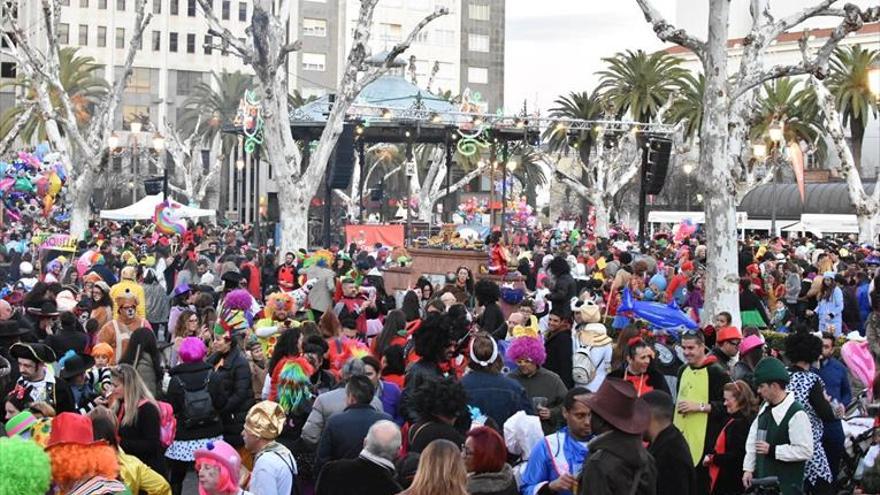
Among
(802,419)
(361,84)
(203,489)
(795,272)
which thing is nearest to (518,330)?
(802,419)

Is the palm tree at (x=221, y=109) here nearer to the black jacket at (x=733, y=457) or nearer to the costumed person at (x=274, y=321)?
the costumed person at (x=274, y=321)

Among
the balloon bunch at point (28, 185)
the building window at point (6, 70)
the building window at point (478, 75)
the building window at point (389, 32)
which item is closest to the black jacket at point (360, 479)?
the balloon bunch at point (28, 185)

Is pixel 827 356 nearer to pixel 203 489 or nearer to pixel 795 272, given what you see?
pixel 203 489

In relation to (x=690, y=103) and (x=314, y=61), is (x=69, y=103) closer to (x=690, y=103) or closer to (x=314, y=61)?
(x=690, y=103)

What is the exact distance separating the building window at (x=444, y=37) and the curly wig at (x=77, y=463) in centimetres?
10321

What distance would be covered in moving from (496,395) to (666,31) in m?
10.2

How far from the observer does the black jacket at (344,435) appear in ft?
26.8

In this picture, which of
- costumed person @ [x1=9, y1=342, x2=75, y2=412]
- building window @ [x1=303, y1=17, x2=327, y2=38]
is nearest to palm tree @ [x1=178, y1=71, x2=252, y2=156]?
building window @ [x1=303, y1=17, x2=327, y2=38]

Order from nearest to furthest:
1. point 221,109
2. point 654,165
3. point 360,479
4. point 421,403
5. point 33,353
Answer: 1. point 360,479
2. point 421,403
3. point 33,353
4. point 654,165
5. point 221,109

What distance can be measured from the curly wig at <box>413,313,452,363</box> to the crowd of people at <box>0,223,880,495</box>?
0.01m

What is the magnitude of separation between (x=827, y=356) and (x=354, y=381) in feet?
14.8

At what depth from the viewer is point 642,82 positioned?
57.4m

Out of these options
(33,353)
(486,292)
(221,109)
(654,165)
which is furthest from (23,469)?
(221,109)

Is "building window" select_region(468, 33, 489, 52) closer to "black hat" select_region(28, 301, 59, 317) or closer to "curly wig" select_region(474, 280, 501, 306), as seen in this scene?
"curly wig" select_region(474, 280, 501, 306)
